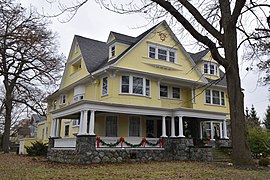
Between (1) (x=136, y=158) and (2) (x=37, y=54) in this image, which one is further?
(1) (x=136, y=158)

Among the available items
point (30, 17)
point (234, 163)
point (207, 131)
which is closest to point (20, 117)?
point (207, 131)

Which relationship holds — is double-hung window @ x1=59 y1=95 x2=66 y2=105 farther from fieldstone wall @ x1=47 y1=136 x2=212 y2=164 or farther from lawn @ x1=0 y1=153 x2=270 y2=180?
lawn @ x1=0 y1=153 x2=270 y2=180

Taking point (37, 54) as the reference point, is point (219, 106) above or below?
below

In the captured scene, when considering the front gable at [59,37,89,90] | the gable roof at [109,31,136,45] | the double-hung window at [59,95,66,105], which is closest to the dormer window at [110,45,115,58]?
the gable roof at [109,31,136,45]

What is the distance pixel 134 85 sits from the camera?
1894cm

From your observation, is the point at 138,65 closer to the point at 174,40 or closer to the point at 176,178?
the point at 174,40

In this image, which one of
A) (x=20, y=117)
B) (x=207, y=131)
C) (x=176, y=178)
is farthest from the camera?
(x=20, y=117)

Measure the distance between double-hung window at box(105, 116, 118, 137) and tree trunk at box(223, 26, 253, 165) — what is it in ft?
30.0

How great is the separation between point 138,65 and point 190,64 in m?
5.47

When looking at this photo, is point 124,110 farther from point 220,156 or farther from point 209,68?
point 209,68

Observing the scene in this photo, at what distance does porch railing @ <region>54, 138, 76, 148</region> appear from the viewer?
633 inches

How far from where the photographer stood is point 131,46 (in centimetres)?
1980

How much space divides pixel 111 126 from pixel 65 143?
3.55m

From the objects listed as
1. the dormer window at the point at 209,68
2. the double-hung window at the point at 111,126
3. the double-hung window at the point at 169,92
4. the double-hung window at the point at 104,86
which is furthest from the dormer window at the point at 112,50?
the dormer window at the point at 209,68
